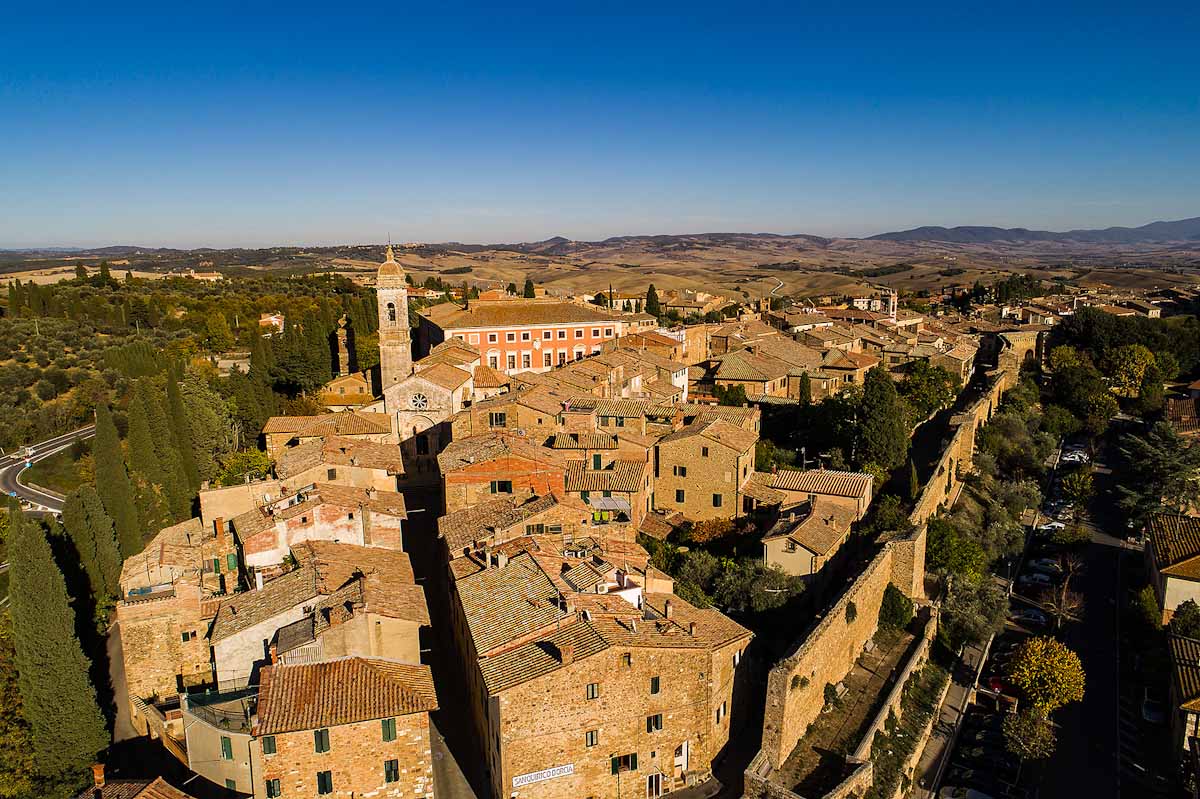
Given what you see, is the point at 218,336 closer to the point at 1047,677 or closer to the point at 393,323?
the point at 393,323

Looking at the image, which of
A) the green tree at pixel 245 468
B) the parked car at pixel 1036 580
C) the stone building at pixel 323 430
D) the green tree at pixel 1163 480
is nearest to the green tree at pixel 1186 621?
the parked car at pixel 1036 580

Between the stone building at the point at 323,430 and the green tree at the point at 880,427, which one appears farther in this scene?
the stone building at the point at 323,430

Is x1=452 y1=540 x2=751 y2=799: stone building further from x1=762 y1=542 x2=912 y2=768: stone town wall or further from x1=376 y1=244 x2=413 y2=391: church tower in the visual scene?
x1=376 y1=244 x2=413 y2=391: church tower

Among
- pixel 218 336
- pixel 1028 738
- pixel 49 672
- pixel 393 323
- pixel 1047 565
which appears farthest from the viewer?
pixel 218 336

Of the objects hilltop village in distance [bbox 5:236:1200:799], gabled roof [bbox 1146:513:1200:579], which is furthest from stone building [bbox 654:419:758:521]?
gabled roof [bbox 1146:513:1200:579]

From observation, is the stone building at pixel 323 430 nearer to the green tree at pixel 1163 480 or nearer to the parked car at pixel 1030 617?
the parked car at pixel 1030 617

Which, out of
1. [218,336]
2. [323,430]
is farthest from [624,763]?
[218,336]
